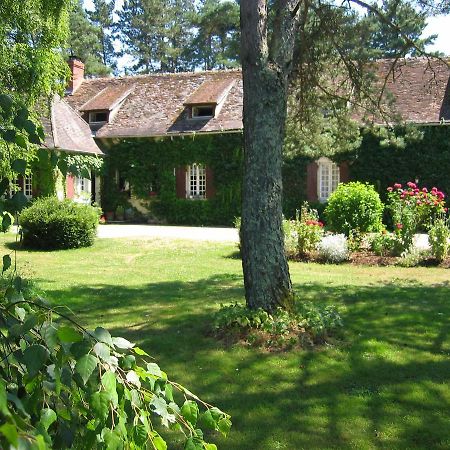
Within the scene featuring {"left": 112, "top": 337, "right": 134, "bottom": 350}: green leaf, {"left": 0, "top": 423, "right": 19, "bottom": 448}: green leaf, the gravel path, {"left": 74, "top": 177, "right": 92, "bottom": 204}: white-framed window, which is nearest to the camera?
{"left": 0, "top": 423, "right": 19, "bottom": 448}: green leaf

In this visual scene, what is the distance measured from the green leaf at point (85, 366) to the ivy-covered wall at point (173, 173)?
22.5 meters

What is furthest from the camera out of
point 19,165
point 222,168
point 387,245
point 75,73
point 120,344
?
point 75,73

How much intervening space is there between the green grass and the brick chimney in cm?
1992

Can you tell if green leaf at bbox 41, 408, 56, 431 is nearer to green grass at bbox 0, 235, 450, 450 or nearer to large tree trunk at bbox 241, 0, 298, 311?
green grass at bbox 0, 235, 450, 450

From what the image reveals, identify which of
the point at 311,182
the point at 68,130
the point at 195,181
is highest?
the point at 68,130

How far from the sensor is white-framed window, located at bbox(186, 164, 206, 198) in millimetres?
25281

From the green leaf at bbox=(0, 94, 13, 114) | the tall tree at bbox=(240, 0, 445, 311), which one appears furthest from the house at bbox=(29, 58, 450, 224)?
the green leaf at bbox=(0, 94, 13, 114)

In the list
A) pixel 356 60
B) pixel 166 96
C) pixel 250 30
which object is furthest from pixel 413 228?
pixel 166 96

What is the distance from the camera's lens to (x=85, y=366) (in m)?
1.35

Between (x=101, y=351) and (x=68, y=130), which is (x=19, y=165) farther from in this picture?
(x=68, y=130)

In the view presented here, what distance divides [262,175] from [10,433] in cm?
559

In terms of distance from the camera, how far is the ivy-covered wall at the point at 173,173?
2427cm

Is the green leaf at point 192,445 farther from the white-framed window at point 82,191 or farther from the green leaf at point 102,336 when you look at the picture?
the white-framed window at point 82,191

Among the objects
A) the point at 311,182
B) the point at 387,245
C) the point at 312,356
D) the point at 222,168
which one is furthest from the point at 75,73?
the point at 312,356
